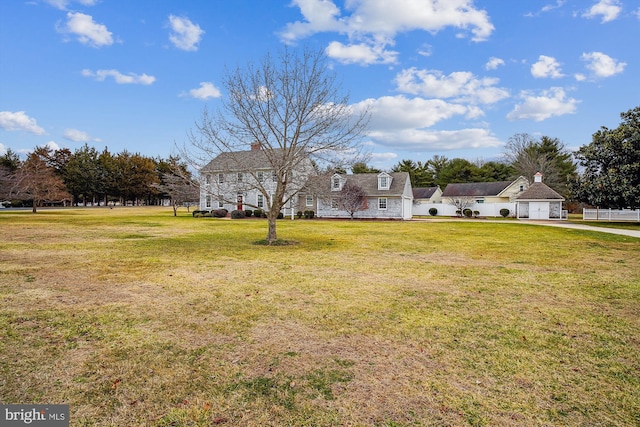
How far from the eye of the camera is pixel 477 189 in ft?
153

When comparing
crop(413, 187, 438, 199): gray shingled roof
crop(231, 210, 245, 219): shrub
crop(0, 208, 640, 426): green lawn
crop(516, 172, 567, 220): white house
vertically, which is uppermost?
crop(413, 187, 438, 199): gray shingled roof

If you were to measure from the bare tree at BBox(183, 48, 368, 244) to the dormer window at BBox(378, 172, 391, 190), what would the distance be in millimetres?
22036

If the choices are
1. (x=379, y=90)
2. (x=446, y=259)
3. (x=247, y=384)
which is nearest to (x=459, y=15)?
(x=379, y=90)

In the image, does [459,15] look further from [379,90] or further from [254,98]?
[254,98]

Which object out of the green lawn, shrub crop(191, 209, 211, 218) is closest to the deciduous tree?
the green lawn

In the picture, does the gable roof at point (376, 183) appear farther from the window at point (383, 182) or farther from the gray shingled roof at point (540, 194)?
the gray shingled roof at point (540, 194)

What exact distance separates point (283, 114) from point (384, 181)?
23053mm

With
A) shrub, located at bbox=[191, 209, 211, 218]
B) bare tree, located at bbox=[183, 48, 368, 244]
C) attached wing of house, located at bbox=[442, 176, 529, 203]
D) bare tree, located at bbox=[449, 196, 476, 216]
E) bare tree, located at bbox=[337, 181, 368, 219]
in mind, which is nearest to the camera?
bare tree, located at bbox=[183, 48, 368, 244]

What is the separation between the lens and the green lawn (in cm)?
274

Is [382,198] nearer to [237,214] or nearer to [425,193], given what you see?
[237,214]

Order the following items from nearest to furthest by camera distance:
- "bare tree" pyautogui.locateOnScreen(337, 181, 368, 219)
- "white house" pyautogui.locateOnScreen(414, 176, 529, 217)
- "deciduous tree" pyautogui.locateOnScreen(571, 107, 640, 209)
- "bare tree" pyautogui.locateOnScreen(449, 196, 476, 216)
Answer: "deciduous tree" pyautogui.locateOnScreen(571, 107, 640, 209) → "bare tree" pyautogui.locateOnScreen(337, 181, 368, 219) → "white house" pyautogui.locateOnScreen(414, 176, 529, 217) → "bare tree" pyautogui.locateOnScreen(449, 196, 476, 216)

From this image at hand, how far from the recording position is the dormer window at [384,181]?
34409mm

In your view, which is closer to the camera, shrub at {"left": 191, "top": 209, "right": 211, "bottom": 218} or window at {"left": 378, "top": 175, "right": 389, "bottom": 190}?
window at {"left": 378, "top": 175, "right": 389, "bottom": 190}

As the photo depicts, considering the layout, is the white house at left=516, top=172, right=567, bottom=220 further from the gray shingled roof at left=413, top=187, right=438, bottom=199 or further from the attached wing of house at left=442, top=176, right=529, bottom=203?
the gray shingled roof at left=413, top=187, right=438, bottom=199
